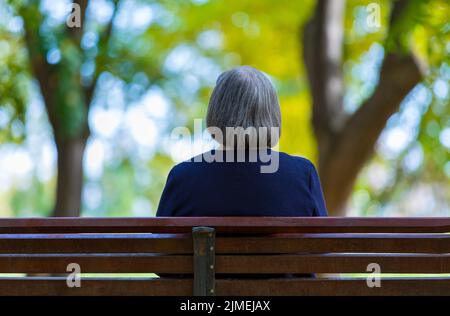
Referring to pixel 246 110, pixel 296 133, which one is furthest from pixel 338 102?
pixel 246 110

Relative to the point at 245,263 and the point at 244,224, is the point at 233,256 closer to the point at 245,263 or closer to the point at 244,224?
the point at 245,263

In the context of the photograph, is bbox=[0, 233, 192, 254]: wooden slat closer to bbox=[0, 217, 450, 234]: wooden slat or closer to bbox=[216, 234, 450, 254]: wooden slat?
bbox=[0, 217, 450, 234]: wooden slat

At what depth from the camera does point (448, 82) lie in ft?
28.2

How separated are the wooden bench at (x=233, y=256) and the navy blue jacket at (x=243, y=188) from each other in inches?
5.1

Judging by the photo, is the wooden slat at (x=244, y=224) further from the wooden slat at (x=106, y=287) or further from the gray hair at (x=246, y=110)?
the gray hair at (x=246, y=110)

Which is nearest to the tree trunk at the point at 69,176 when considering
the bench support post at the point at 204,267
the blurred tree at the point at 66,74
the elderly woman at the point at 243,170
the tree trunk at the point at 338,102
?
the blurred tree at the point at 66,74

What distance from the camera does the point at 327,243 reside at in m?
2.96

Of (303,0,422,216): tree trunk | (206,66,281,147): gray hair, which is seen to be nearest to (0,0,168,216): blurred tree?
(303,0,422,216): tree trunk

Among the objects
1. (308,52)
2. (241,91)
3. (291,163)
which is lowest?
(291,163)

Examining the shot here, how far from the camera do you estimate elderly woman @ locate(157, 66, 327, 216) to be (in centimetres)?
310

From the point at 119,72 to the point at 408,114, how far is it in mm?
4062

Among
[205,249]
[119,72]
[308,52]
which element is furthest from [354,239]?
[119,72]
